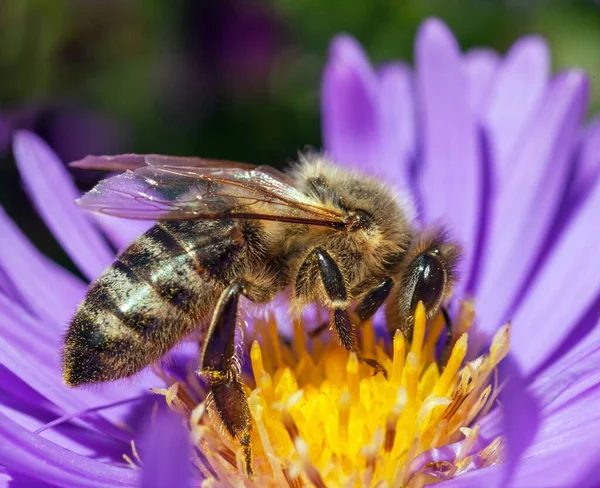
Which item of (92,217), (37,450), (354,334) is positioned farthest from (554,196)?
(37,450)

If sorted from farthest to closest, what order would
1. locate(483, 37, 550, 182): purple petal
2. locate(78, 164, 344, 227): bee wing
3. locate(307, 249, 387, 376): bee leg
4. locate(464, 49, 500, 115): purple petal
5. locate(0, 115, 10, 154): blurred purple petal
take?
locate(0, 115, 10, 154): blurred purple petal, locate(464, 49, 500, 115): purple petal, locate(483, 37, 550, 182): purple petal, locate(307, 249, 387, 376): bee leg, locate(78, 164, 344, 227): bee wing

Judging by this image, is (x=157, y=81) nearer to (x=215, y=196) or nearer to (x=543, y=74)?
(x=543, y=74)

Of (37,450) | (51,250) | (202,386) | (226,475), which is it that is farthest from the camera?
(51,250)

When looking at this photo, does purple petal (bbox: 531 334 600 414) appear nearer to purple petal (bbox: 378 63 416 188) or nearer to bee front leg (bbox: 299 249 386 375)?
bee front leg (bbox: 299 249 386 375)

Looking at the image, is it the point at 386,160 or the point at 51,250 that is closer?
the point at 386,160

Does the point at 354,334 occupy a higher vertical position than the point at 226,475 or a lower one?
higher

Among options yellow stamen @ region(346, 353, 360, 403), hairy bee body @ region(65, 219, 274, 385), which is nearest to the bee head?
yellow stamen @ region(346, 353, 360, 403)

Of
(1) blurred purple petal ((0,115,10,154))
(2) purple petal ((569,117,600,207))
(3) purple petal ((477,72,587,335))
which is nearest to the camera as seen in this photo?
(3) purple petal ((477,72,587,335))
